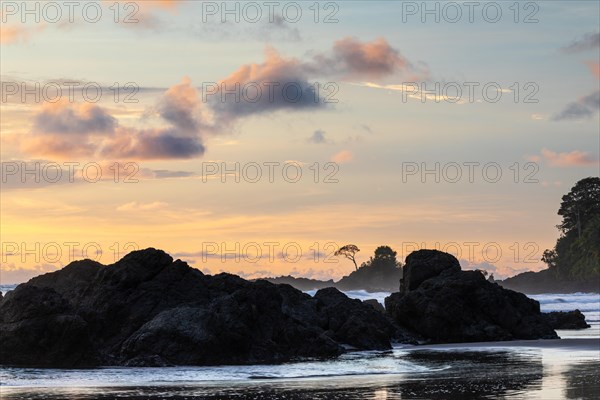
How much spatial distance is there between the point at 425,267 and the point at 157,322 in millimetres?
23731

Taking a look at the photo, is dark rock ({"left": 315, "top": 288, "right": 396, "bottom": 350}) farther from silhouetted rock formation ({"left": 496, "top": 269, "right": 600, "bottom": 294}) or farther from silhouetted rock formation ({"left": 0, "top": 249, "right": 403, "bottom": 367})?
silhouetted rock formation ({"left": 496, "top": 269, "right": 600, "bottom": 294})

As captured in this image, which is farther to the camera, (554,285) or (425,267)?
(554,285)

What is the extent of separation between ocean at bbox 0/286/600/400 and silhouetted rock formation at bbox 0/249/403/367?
2.07 m

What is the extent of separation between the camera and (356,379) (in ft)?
100

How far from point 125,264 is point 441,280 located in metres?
20.5

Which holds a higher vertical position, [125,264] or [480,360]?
[125,264]

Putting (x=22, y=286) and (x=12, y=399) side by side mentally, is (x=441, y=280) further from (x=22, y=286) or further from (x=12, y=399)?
(x=12, y=399)

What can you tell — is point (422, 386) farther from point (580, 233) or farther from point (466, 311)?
point (580, 233)

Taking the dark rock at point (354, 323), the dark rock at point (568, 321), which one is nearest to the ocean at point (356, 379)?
the dark rock at point (354, 323)

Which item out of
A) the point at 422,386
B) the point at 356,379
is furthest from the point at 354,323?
the point at 422,386

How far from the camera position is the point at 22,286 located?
127ft

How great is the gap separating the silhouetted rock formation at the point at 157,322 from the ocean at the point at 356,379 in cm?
207

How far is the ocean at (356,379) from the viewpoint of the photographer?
2605 centimetres

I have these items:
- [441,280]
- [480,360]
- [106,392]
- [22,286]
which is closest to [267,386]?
[106,392]
